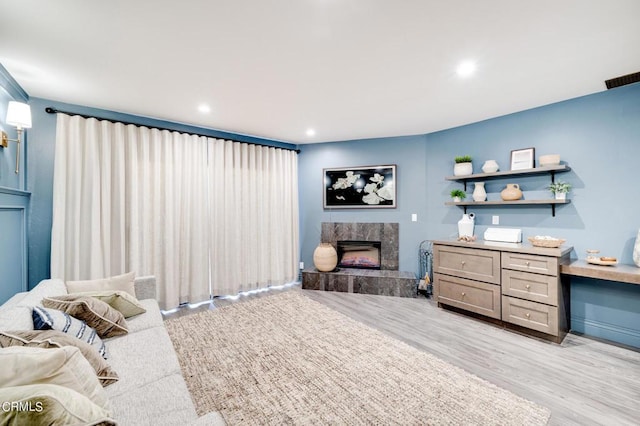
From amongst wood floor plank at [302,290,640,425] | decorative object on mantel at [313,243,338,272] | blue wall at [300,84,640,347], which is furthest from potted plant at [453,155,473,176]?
decorative object on mantel at [313,243,338,272]

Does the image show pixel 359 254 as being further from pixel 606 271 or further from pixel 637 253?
pixel 637 253

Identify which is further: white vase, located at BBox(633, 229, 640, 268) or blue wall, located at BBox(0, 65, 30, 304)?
white vase, located at BBox(633, 229, 640, 268)

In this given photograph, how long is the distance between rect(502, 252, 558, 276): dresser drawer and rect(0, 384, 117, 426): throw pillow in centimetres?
336

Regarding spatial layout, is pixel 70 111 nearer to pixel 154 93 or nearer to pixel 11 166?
pixel 11 166

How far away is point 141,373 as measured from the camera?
4.69 feet

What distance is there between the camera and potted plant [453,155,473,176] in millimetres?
3521

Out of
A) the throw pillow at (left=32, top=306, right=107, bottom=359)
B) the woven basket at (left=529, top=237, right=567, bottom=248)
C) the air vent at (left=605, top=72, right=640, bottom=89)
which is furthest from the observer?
the woven basket at (left=529, top=237, right=567, bottom=248)

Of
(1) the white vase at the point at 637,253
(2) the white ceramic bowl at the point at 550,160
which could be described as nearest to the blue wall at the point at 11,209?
(2) the white ceramic bowl at the point at 550,160

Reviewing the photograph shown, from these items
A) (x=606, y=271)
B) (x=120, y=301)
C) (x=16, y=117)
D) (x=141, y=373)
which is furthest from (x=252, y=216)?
(x=606, y=271)

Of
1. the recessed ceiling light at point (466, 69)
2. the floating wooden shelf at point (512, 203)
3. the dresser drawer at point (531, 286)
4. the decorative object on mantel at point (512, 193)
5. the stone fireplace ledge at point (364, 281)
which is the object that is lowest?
the stone fireplace ledge at point (364, 281)

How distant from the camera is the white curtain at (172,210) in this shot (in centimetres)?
288

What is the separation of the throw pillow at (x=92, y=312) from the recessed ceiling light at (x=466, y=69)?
3.34 m

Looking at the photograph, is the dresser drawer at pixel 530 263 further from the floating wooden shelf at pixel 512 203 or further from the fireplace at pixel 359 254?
the fireplace at pixel 359 254

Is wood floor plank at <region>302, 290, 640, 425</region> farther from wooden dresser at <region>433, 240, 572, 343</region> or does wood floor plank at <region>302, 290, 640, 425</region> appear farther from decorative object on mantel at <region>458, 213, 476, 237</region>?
decorative object on mantel at <region>458, 213, 476, 237</region>
